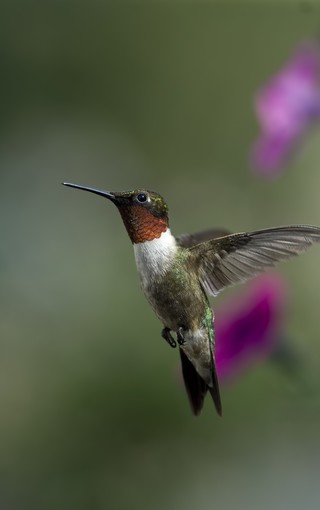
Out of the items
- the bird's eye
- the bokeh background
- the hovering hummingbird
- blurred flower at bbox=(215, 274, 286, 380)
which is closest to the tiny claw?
the hovering hummingbird

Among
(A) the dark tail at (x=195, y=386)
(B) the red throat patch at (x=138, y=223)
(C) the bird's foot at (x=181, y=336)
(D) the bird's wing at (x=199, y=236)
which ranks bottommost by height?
(A) the dark tail at (x=195, y=386)

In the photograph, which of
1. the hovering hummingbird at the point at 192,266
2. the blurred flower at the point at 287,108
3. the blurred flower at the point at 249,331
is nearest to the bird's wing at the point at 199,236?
the hovering hummingbird at the point at 192,266

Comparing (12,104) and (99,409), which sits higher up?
(12,104)

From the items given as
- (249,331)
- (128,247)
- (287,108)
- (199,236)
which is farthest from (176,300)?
(128,247)

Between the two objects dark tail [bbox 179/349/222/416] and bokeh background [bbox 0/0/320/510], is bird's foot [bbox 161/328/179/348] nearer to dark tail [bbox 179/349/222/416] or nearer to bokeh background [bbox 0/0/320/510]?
dark tail [bbox 179/349/222/416]

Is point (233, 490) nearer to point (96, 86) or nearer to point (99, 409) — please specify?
point (99, 409)

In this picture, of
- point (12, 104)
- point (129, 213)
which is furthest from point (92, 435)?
point (129, 213)

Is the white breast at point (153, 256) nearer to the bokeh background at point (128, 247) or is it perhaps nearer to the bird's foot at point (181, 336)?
the bird's foot at point (181, 336)
